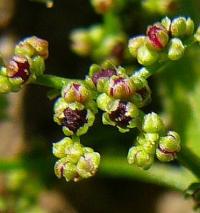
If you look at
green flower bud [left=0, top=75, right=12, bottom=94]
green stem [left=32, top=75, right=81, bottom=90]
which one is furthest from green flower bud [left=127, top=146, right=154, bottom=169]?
green flower bud [left=0, top=75, right=12, bottom=94]

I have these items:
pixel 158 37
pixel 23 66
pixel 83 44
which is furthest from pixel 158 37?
pixel 83 44

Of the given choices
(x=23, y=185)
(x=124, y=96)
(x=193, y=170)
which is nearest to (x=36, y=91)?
(x=23, y=185)

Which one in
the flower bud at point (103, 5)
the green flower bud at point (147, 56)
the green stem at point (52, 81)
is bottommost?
the flower bud at point (103, 5)

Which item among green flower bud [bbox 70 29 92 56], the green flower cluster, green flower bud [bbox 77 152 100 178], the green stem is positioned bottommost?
green flower bud [bbox 70 29 92 56]

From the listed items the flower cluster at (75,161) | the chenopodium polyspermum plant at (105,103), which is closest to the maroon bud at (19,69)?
the chenopodium polyspermum plant at (105,103)

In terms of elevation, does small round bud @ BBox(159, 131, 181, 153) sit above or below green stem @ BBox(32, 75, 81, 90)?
above

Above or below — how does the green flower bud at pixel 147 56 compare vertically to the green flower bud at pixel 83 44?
above

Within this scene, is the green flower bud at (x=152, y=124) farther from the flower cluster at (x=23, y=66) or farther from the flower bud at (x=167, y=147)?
the flower cluster at (x=23, y=66)

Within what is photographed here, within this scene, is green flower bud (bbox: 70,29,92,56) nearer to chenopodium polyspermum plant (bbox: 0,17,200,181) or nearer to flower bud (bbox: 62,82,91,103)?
chenopodium polyspermum plant (bbox: 0,17,200,181)
